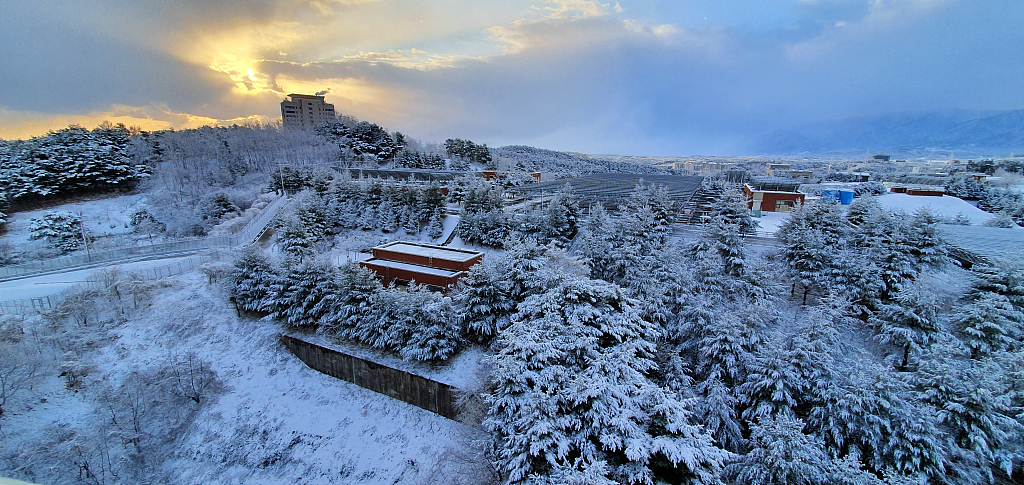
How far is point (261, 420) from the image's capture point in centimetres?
1468

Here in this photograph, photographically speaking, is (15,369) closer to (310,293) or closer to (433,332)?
(310,293)

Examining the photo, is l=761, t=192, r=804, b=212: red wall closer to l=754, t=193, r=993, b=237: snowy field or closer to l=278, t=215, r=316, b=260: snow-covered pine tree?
l=754, t=193, r=993, b=237: snowy field

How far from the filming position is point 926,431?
365 inches

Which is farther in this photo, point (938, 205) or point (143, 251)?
point (938, 205)

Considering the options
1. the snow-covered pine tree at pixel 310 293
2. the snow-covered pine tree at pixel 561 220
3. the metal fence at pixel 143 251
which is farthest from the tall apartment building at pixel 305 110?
the snow-covered pine tree at pixel 310 293

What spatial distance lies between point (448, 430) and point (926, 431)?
42.9 feet

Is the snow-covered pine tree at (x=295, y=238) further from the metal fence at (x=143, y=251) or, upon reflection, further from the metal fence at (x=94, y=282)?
the metal fence at (x=143, y=251)

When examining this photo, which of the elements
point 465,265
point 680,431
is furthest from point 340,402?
point 680,431

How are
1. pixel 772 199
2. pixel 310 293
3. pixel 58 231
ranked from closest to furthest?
pixel 310 293
pixel 58 231
pixel 772 199

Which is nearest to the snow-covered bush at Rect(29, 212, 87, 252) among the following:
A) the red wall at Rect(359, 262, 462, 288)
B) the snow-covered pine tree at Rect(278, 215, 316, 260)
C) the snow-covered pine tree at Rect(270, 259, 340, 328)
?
the snow-covered pine tree at Rect(278, 215, 316, 260)

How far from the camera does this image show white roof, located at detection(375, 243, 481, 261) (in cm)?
2080

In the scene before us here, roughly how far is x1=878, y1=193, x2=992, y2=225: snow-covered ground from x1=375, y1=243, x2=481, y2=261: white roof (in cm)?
2942

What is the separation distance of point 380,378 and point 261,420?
454 centimetres

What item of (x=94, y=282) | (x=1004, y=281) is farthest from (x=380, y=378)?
(x=1004, y=281)
